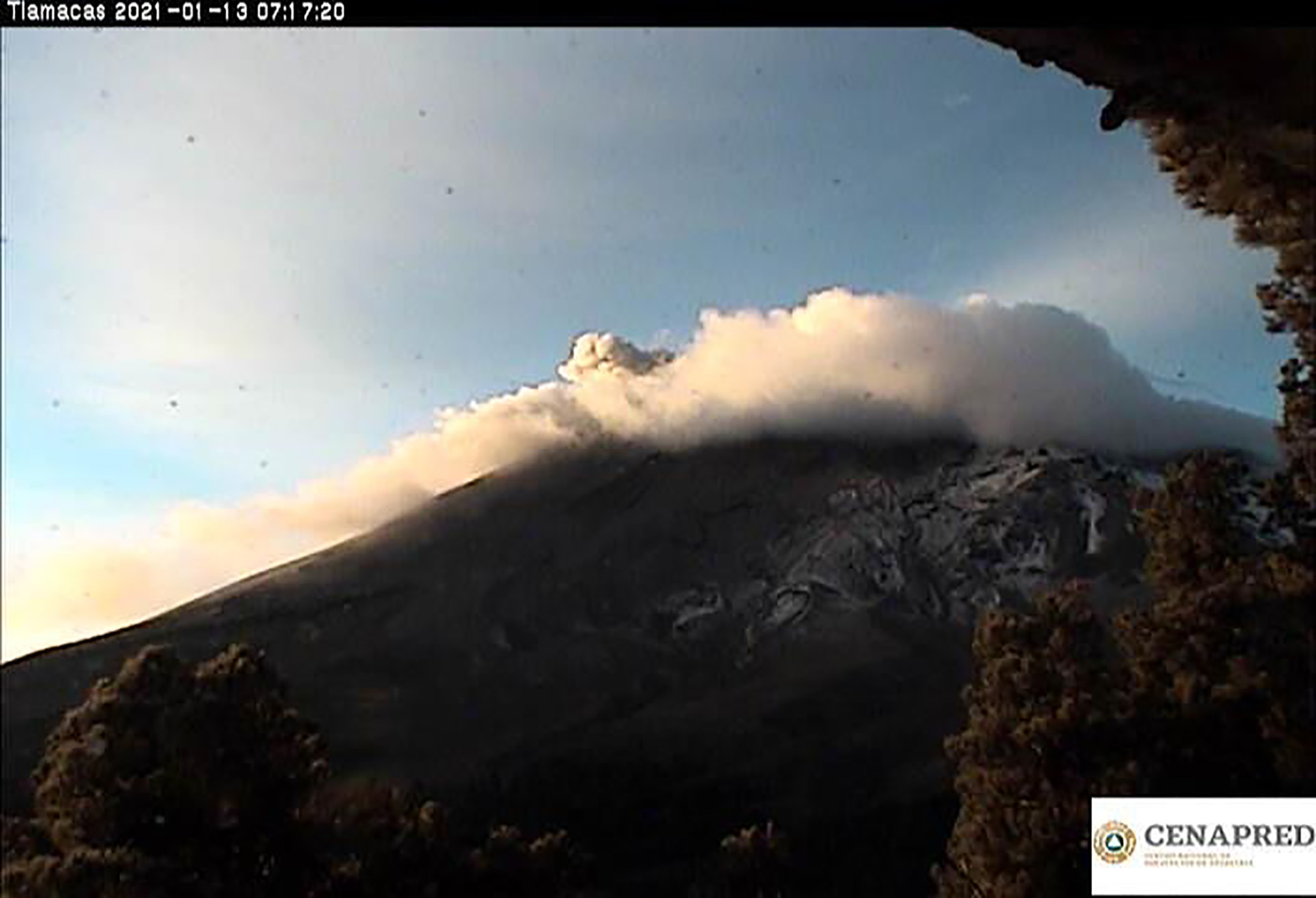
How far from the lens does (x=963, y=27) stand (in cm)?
424

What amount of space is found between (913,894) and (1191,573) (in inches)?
114

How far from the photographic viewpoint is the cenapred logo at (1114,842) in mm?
5406

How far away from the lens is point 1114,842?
5.61 meters

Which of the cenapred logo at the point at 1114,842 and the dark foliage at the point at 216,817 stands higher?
the dark foliage at the point at 216,817

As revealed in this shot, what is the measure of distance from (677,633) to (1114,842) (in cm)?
719

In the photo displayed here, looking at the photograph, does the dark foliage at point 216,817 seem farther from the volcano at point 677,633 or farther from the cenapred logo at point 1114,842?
the cenapred logo at point 1114,842

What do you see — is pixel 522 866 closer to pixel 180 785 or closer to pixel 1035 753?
pixel 180 785

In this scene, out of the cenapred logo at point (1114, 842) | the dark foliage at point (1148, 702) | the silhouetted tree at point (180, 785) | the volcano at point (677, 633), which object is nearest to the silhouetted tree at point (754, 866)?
the volcano at point (677, 633)

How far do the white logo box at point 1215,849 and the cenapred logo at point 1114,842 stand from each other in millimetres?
21

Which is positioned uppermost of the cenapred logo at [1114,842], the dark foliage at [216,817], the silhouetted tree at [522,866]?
the dark foliage at [216,817]

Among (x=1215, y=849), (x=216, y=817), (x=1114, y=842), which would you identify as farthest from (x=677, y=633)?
(x=1215, y=849)

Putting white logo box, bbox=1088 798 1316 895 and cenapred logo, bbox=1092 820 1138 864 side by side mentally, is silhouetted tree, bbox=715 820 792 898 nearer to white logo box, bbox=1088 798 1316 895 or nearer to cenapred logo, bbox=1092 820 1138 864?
cenapred logo, bbox=1092 820 1138 864

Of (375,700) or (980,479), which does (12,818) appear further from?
(980,479)

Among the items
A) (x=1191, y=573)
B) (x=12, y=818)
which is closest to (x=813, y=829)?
(x=1191, y=573)
